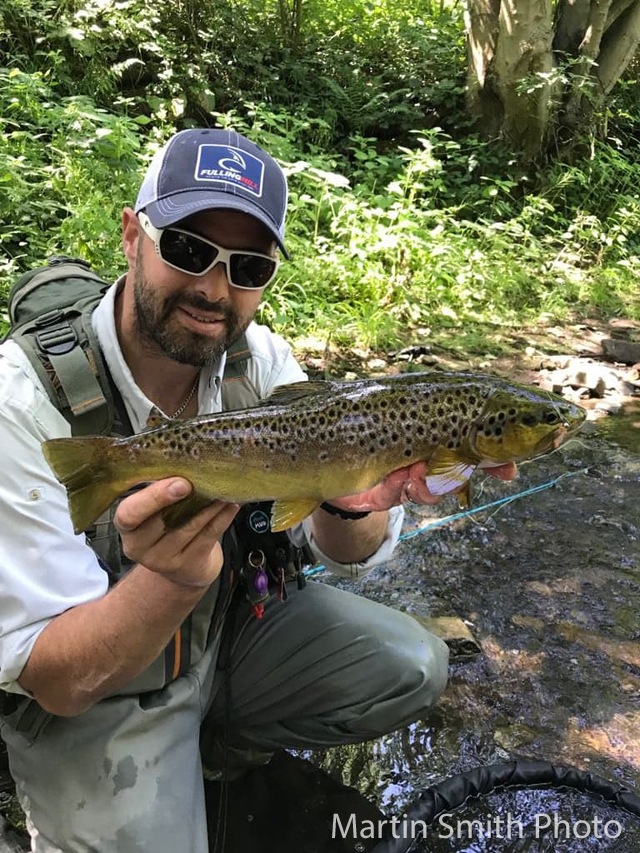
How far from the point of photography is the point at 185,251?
105 inches

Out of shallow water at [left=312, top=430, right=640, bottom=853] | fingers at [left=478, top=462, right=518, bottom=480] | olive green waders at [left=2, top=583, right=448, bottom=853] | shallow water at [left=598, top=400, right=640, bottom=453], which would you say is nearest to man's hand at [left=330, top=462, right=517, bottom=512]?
fingers at [left=478, top=462, right=518, bottom=480]

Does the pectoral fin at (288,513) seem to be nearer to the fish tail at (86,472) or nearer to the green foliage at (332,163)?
the fish tail at (86,472)

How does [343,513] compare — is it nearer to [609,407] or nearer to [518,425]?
[518,425]

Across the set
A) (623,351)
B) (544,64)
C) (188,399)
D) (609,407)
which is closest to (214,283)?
(188,399)

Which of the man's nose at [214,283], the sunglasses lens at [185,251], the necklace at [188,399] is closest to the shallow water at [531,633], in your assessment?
the necklace at [188,399]

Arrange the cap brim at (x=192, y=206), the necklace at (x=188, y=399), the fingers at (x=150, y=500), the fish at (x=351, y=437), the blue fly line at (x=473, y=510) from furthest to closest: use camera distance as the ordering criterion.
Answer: the blue fly line at (x=473, y=510) < the necklace at (x=188, y=399) < the cap brim at (x=192, y=206) < the fish at (x=351, y=437) < the fingers at (x=150, y=500)

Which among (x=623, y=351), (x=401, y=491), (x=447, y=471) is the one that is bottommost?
(x=623, y=351)

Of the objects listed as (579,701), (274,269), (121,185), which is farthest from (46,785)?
(121,185)

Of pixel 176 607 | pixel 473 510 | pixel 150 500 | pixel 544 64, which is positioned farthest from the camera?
pixel 544 64

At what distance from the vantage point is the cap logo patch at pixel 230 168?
2732 millimetres

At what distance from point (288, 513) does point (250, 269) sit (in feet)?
3.35

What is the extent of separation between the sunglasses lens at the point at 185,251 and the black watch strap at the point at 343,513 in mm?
1052

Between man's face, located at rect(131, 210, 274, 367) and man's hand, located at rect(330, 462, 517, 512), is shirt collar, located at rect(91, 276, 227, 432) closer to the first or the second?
man's face, located at rect(131, 210, 274, 367)

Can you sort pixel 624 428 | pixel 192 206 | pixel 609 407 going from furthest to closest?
1. pixel 609 407
2. pixel 624 428
3. pixel 192 206
